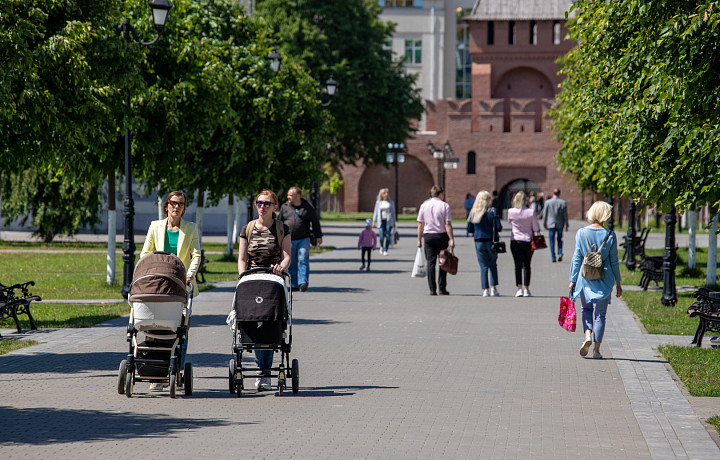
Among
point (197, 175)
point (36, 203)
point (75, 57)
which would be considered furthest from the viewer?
point (36, 203)

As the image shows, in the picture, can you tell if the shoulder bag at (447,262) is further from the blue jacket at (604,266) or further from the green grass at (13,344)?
the green grass at (13,344)

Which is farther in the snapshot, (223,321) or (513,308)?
(513,308)

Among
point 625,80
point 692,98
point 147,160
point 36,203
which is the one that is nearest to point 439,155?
point 36,203

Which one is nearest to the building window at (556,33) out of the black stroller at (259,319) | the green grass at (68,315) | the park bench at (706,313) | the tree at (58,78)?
the tree at (58,78)

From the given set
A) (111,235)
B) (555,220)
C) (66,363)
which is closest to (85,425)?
(66,363)

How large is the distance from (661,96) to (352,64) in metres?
39.8

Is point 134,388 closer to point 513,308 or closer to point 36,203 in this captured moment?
point 513,308

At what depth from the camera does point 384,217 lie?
3275cm

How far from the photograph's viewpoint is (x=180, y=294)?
29.7ft

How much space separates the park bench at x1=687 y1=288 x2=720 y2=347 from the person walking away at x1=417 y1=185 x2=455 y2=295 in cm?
661

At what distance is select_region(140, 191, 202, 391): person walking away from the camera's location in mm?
9797

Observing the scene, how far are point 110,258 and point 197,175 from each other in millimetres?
5642

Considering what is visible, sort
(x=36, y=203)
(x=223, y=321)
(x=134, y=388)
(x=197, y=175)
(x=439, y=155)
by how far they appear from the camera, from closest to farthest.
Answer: (x=134, y=388)
(x=223, y=321)
(x=197, y=175)
(x=36, y=203)
(x=439, y=155)

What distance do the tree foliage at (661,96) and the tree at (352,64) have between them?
3067cm
